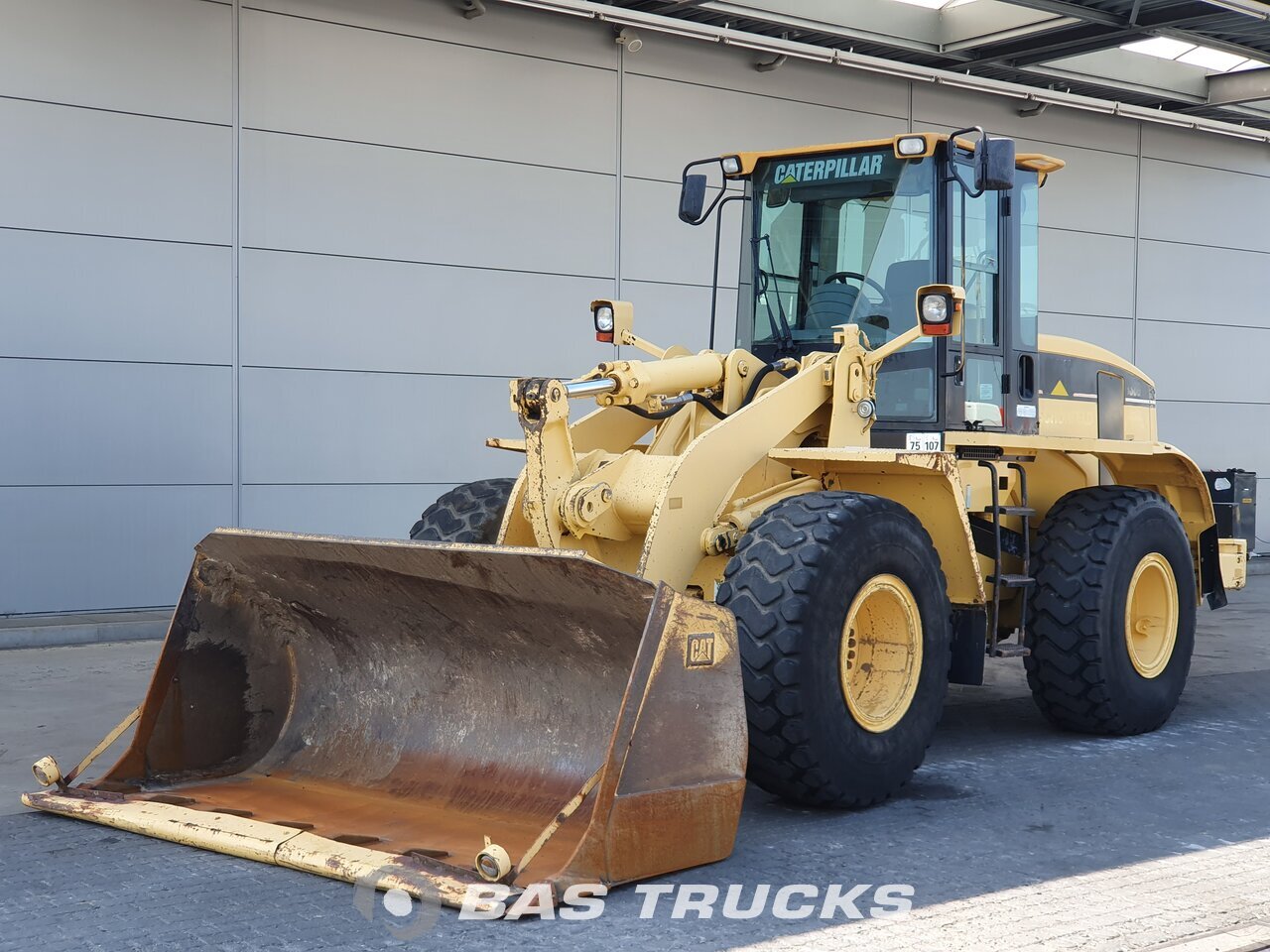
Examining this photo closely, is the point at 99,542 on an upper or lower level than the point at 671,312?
lower

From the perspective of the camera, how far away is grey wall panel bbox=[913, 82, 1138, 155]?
14844 millimetres

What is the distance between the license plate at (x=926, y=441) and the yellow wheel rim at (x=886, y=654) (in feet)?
3.92

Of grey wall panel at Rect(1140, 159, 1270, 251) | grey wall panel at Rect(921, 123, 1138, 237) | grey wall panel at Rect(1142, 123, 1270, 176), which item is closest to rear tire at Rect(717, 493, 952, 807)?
grey wall panel at Rect(921, 123, 1138, 237)

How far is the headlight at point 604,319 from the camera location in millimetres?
7027

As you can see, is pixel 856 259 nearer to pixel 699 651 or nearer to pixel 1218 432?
pixel 699 651

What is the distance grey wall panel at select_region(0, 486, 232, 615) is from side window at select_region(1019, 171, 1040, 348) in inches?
243

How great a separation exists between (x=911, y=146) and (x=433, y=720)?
3.39 metres

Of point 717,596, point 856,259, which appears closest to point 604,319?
point 856,259

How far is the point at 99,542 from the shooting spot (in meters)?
10.8

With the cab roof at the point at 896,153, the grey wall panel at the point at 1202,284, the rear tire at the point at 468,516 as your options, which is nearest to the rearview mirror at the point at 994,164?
the cab roof at the point at 896,153

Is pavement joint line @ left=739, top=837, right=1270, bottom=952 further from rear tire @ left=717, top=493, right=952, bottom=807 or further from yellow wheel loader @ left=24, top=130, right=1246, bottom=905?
rear tire @ left=717, top=493, right=952, bottom=807

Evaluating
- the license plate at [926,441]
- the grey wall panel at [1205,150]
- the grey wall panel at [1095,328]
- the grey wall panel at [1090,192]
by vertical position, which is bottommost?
the license plate at [926,441]

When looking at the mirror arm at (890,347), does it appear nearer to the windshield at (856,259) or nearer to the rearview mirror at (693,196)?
the windshield at (856,259)

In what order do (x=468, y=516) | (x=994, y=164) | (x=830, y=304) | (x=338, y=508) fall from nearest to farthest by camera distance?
1. (x=994, y=164)
2. (x=468, y=516)
3. (x=830, y=304)
4. (x=338, y=508)
